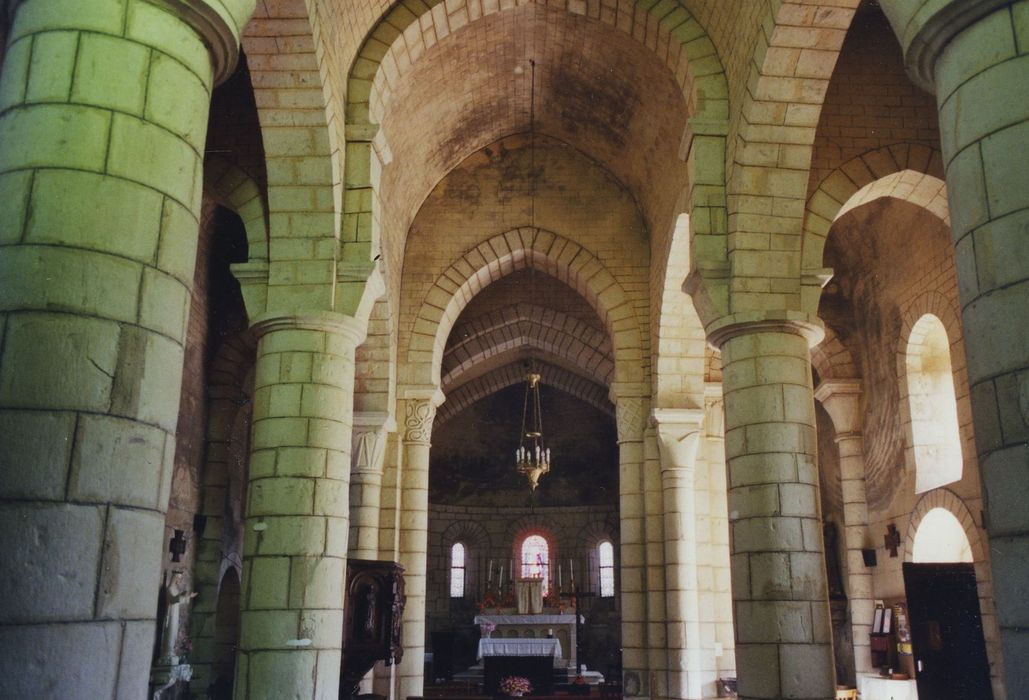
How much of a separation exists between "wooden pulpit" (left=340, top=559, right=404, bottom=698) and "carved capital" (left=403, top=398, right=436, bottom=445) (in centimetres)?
325

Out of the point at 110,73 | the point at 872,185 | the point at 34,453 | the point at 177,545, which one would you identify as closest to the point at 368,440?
the point at 177,545

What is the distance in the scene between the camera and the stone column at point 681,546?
1097cm

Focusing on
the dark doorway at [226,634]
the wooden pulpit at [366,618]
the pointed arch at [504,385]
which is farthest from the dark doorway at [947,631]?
the pointed arch at [504,385]

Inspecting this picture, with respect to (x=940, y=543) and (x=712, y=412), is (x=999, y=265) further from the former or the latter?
(x=712, y=412)

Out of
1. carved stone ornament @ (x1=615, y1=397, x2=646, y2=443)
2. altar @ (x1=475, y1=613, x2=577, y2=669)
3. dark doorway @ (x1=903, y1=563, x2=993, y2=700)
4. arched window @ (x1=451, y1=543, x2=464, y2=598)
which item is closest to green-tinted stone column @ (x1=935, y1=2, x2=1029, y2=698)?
dark doorway @ (x1=903, y1=563, x2=993, y2=700)

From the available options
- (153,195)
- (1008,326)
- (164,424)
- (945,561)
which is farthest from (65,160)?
(945,561)

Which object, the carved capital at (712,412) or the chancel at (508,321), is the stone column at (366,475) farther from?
the carved capital at (712,412)

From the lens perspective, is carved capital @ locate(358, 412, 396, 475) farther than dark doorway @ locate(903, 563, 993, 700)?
Yes

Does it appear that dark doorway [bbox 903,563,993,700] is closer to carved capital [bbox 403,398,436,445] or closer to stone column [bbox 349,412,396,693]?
carved capital [bbox 403,398,436,445]

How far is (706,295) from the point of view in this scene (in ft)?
25.7

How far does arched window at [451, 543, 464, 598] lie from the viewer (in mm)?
22406

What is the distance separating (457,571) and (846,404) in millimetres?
12162

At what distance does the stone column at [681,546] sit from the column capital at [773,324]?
13.1ft

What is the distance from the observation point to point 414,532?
12.2 m
